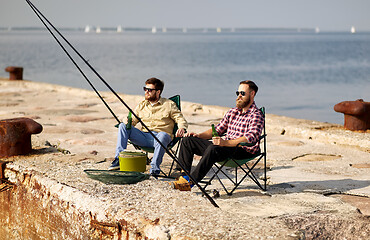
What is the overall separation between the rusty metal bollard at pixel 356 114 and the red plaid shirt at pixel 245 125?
3.28 meters

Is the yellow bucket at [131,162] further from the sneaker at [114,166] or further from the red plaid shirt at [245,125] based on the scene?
the red plaid shirt at [245,125]

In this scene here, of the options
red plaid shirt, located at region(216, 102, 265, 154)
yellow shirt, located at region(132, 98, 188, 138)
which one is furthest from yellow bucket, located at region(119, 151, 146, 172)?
red plaid shirt, located at region(216, 102, 265, 154)

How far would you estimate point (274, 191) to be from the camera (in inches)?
209

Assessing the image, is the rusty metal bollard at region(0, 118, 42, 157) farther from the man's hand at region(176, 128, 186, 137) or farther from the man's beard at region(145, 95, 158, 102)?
the man's hand at region(176, 128, 186, 137)

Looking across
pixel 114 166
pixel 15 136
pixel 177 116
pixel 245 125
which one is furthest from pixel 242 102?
pixel 15 136

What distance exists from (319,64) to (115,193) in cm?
3911

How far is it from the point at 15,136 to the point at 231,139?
2.42 m

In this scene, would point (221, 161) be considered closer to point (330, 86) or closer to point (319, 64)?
point (330, 86)

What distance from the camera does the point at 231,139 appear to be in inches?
214

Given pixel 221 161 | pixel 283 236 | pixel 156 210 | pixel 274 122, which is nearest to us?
pixel 283 236

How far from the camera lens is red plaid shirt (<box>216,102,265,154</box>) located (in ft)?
17.2

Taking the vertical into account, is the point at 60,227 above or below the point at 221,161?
below

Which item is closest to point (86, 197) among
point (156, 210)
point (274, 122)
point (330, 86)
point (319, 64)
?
point (156, 210)

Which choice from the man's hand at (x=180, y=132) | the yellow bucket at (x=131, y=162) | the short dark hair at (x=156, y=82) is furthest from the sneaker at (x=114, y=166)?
the short dark hair at (x=156, y=82)
